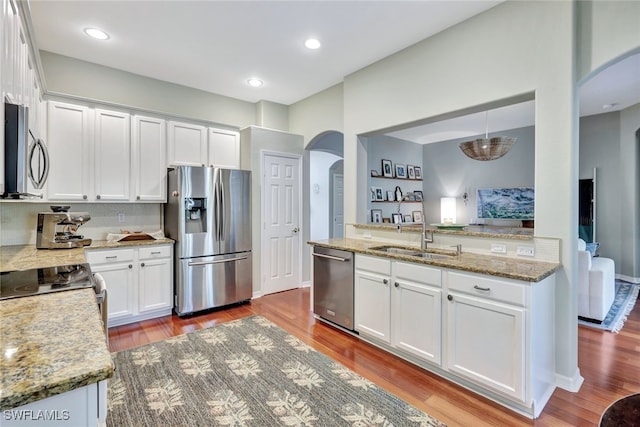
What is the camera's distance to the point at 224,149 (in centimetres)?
436

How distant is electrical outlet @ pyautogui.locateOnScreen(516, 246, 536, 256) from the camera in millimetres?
2373

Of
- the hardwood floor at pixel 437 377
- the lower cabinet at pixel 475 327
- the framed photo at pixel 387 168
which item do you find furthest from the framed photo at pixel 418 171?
the lower cabinet at pixel 475 327

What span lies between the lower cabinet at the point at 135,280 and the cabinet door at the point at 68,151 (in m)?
0.71

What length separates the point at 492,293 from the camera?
2047 mm

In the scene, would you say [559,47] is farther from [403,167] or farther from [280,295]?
[403,167]

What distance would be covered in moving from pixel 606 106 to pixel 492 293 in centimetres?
512

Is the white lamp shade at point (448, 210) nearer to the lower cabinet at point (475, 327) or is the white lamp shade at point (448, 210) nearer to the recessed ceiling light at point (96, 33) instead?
the lower cabinet at point (475, 327)

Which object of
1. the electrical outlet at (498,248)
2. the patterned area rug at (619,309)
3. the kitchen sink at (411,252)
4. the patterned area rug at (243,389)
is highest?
the electrical outlet at (498,248)

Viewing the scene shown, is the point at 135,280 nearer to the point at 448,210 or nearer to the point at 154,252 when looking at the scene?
the point at 154,252

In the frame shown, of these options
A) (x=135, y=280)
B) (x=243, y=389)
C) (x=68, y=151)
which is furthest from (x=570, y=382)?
(x=68, y=151)

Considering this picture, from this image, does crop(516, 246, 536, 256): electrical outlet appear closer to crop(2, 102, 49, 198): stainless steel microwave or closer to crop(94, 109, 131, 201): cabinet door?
crop(2, 102, 49, 198): stainless steel microwave

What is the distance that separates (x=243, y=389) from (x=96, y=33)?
11.1 feet

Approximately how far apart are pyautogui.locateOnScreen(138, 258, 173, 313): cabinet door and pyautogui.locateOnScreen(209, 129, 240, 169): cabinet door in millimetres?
1468

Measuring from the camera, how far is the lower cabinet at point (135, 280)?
325cm
